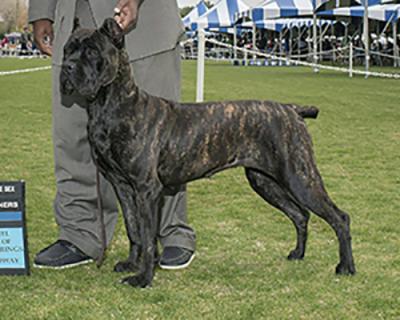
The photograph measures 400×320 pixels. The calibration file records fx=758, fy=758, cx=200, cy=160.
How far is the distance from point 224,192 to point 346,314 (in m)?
3.21

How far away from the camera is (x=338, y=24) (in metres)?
40.3

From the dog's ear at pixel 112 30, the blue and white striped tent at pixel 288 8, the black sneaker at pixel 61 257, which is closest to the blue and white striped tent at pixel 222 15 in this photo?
the blue and white striped tent at pixel 288 8

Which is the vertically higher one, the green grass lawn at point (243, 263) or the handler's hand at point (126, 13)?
the handler's hand at point (126, 13)

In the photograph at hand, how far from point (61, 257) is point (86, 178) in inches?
18.6

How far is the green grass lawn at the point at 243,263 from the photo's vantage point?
3562mm

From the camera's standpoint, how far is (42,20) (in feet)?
14.3

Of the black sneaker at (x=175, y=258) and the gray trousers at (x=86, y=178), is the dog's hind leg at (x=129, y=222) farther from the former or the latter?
the gray trousers at (x=86, y=178)

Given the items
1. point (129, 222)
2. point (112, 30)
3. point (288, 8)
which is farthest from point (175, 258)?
point (288, 8)

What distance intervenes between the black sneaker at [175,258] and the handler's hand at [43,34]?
133 centimetres

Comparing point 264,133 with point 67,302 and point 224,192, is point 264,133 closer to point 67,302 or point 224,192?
point 67,302

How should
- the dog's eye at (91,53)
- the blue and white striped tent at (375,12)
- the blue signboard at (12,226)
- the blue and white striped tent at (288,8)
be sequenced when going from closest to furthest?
1. the dog's eye at (91,53)
2. the blue signboard at (12,226)
3. the blue and white striped tent at (288,8)
4. the blue and white striped tent at (375,12)

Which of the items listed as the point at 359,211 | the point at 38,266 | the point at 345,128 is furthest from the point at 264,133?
the point at 345,128

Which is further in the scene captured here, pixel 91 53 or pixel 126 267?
pixel 126 267

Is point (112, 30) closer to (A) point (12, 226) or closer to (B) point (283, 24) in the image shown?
(A) point (12, 226)
